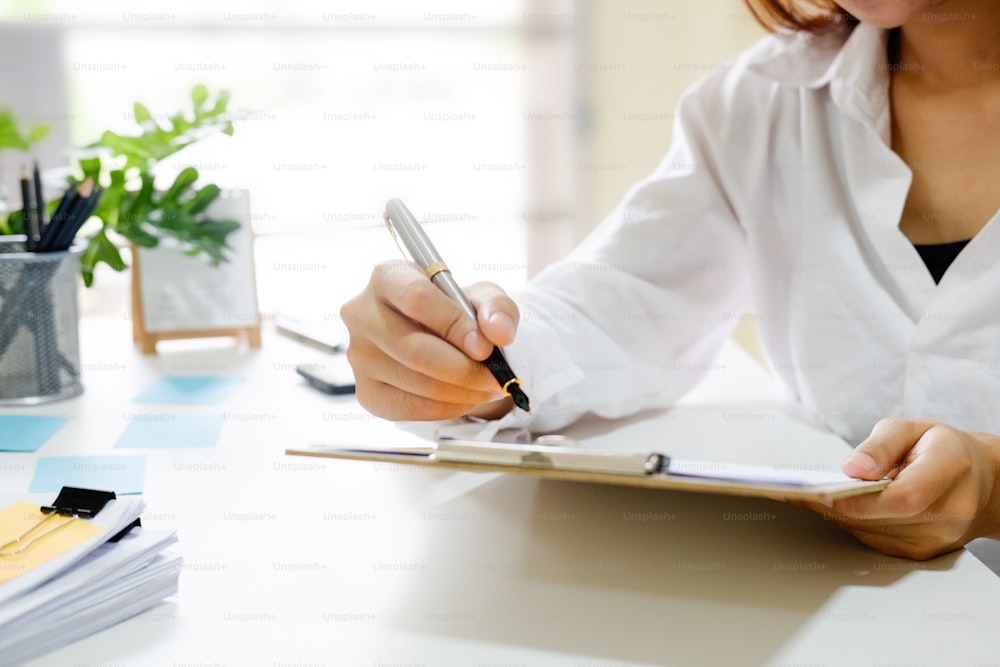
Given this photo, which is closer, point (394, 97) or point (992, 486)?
point (992, 486)

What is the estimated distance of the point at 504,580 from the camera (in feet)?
2.07

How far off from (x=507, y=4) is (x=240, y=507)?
2.46 meters

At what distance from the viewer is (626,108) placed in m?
2.93

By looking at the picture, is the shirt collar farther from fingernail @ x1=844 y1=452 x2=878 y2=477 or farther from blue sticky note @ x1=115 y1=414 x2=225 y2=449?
blue sticky note @ x1=115 y1=414 x2=225 y2=449

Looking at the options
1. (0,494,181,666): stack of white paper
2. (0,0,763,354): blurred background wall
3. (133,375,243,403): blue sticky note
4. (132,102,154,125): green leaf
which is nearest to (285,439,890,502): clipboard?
(0,494,181,666): stack of white paper

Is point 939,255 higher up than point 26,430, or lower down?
higher up

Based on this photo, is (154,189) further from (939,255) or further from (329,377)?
(939,255)

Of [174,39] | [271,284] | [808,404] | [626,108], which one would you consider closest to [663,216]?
[808,404]

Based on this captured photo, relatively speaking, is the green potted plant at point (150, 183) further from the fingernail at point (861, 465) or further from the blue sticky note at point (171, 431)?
the fingernail at point (861, 465)

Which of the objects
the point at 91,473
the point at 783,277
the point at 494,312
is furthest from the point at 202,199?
the point at 783,277

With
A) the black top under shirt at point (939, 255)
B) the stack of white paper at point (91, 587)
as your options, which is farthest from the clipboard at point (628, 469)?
the black top under shirt at point (939, 255)

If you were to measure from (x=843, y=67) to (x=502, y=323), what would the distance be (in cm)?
52

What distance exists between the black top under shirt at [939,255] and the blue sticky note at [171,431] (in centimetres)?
73

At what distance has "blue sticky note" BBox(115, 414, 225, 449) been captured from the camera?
922mm
